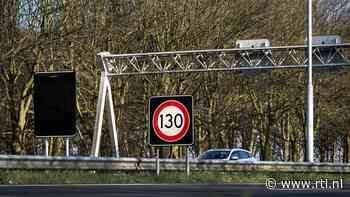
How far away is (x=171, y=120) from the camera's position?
20.4 meters

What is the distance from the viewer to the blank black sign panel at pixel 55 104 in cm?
2284

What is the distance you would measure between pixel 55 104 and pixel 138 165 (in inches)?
215

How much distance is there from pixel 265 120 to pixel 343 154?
61.3ft

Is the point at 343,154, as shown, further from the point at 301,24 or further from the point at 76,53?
the point at 76,53

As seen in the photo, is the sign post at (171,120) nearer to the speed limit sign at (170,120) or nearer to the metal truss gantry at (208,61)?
the speed limit sign at (170,120)

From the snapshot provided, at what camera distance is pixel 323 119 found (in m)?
54.0

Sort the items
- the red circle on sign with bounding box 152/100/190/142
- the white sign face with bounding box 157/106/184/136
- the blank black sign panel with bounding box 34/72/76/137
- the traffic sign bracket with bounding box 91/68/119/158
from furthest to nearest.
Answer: the traffic sign bracket with bounding box 91/68/119/158
the blank black sign panel with bounding box 34/72/76/137
the white sign face with bounding box 157/106/184/136
the red circle on sign with bounding box 152/100/190/142

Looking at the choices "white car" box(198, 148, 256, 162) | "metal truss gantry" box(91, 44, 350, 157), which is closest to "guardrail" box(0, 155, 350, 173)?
"white car" box(198, 148, 256, 162)

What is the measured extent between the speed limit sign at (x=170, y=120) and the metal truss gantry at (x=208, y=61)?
16.2 meters

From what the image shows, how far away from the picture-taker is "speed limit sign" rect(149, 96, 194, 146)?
19.8 meters

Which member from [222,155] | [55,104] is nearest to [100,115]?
[222,155]

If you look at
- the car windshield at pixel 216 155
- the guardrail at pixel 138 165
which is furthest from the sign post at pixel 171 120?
the car windshield at pixel 216 155

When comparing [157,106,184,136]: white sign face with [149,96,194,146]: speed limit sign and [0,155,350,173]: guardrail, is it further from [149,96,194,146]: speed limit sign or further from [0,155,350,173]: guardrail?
[0,155,350,173]: guardrail

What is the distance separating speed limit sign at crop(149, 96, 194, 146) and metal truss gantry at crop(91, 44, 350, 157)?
16.2 metres
